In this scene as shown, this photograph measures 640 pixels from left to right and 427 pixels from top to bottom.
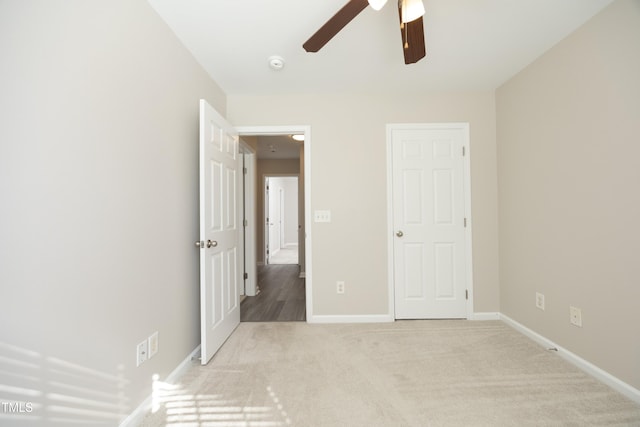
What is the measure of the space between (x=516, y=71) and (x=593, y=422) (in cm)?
263

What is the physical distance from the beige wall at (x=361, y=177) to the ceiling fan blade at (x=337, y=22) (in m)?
1.36

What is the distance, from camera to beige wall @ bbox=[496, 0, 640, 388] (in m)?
1.67

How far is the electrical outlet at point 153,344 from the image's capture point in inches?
64.9

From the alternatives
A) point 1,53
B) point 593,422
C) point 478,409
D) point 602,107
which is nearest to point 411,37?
point 602,107

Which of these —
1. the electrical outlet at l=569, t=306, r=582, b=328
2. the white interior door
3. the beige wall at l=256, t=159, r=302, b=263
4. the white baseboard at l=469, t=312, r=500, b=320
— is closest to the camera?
the electrical outlet at l=569, t=306, r=582, b=328

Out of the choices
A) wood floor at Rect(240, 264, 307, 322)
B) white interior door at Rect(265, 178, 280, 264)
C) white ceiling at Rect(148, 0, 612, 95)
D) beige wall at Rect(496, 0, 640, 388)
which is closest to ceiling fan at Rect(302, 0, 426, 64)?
white ceiling at Rect(148, 0, 612, 95)

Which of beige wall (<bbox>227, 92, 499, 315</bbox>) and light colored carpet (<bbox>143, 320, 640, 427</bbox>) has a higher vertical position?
beige wall (<bbox>227, 92, 499, 315</bbox>)

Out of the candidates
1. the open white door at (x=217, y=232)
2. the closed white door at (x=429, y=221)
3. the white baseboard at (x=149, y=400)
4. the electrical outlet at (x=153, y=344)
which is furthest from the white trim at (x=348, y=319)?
the electrical outlet at (x=153, y=344)

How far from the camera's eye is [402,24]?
1483 mm

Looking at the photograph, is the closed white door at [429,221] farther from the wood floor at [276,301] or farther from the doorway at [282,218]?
the doorway at [282,218]

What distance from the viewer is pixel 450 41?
6.86 feet

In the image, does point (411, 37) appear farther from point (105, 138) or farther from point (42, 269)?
point (42, 269)

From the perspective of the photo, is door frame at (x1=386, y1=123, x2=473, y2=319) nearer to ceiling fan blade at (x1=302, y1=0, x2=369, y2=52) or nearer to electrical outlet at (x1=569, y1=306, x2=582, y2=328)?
electrical outlet at (x1=569, y1=306, x2=582, y2=328)

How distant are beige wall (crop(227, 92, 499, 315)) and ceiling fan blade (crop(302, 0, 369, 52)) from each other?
1.36 m
